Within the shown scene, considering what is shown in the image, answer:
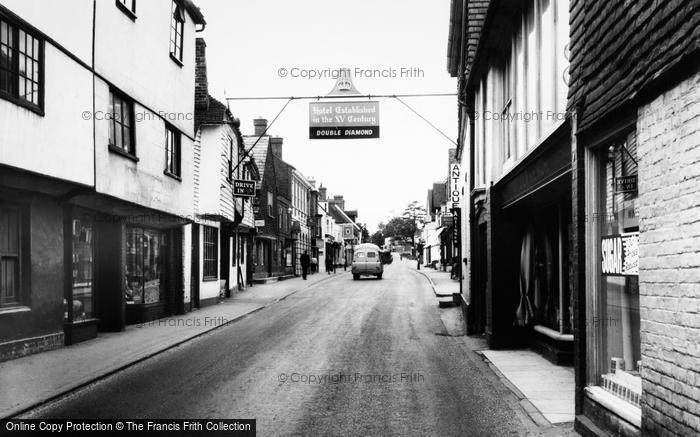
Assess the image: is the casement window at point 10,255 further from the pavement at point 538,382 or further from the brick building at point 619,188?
the brick building at point 619,188

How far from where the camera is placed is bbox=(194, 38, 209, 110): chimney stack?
68.7 feet

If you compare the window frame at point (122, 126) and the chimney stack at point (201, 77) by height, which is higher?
the chimney stack at point (201, 77)

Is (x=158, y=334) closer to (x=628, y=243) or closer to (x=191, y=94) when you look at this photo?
(x=191, y=94)

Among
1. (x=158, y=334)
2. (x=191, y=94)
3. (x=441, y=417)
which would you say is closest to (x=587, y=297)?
(x=441, y=417)

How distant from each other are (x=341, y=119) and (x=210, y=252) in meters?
8.58

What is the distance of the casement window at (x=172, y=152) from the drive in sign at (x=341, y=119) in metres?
4.23

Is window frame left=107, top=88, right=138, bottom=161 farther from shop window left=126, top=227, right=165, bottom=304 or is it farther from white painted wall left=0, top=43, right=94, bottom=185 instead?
shop window left=126, top=227, right=165, bottom=304

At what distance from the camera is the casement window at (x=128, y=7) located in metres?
13.7

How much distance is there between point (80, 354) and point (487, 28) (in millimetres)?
8861

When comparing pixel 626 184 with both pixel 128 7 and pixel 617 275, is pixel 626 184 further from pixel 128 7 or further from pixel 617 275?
pixel 128 7

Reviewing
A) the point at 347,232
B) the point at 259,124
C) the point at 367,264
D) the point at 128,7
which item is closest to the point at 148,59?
the point at 128,7

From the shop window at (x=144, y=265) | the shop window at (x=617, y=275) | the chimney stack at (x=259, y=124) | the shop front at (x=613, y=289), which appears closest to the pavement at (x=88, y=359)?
the shop window at (x=144, y=265)

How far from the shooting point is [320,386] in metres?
8.58

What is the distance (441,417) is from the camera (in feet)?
23.0
